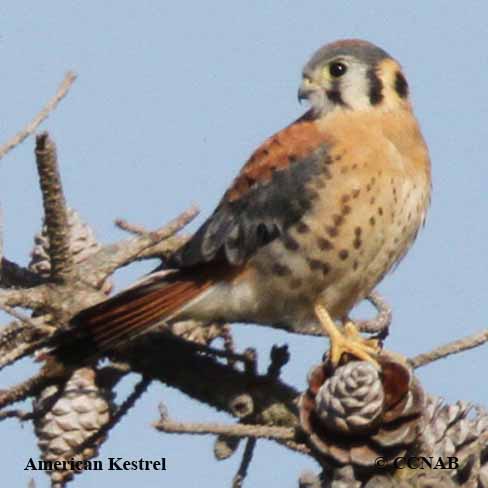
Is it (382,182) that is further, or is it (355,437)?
(382,182)

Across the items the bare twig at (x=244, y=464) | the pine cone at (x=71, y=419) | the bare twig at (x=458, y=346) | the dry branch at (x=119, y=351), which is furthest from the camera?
the pine cone at (x=71, y=419)

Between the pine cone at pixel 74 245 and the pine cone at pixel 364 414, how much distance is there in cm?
113

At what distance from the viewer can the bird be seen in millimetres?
3979

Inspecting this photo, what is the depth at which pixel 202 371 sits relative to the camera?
342 centimetres

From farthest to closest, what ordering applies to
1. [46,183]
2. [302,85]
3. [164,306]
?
[302,85], [164,306], [46,183]

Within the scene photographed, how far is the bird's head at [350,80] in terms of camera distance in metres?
4.45

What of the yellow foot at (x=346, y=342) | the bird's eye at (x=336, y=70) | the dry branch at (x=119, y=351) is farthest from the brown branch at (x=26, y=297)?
the bird's eye at (x=336, y=70)

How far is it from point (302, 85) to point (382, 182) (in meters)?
0.65

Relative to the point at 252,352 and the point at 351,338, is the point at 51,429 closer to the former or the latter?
the point at 252,352

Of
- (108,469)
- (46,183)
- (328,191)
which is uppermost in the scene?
(46,183)

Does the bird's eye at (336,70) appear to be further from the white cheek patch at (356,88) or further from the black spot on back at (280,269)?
the black spot on back at (280,269)

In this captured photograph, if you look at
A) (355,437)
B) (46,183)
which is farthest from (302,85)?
(355,437)

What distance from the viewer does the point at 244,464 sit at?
3055 mm

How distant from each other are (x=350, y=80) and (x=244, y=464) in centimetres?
185
